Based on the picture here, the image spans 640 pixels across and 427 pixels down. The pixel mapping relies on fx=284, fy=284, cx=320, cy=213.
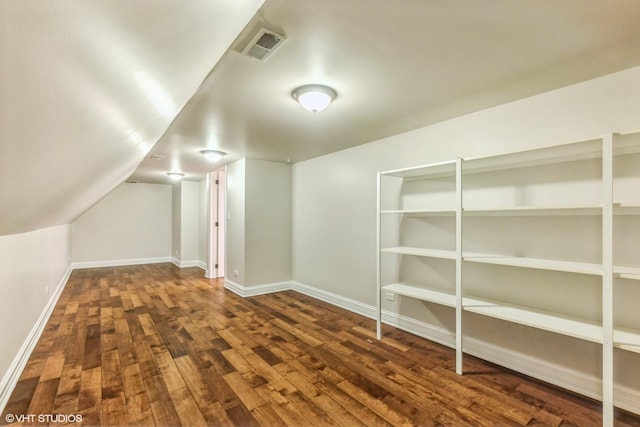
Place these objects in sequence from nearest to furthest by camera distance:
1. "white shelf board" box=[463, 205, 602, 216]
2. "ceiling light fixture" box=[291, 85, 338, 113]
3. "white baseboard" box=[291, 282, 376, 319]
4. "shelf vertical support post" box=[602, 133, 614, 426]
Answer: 1. "shelf vertical support post" box=[602, 133, 614, 426]
2. "white shelf board" box=[463, 205, 602, 216]
3. "ceiling light fixture" box=[291, 85, 338, 113]
4. "white baseboard" box=[291, 282, 376, 319]

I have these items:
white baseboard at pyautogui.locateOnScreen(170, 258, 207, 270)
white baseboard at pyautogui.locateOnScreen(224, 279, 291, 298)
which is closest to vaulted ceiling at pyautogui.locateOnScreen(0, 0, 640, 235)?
white baseboard at pyautogui.locateOnScreen(224, 279, 291, 298)

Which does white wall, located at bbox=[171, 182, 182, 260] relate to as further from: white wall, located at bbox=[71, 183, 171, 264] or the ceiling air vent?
the ceiling air vent

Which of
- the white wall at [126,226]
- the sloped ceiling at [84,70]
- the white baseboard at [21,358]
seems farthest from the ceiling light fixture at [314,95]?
the white wall at [126,226]

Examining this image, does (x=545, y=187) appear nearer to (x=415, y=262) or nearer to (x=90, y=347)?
(x=415, y=262)

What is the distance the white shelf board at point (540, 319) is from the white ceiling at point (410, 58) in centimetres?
168

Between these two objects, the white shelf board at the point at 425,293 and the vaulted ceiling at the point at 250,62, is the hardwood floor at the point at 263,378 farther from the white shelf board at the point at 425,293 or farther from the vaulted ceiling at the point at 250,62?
the vaulted ceiling at the point at 250,62

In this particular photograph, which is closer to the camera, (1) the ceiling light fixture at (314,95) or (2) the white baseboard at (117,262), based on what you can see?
(1) the ceiling light fixture at (314,95)

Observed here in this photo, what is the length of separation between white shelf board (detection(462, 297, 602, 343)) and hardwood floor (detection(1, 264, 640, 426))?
54 centimetres

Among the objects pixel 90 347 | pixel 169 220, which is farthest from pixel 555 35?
pixel 169 220

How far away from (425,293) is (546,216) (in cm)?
118

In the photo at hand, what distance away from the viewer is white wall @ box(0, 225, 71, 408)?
83.0 inches

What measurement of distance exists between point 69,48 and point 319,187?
12.2 ft

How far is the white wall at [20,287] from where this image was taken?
2.11 m

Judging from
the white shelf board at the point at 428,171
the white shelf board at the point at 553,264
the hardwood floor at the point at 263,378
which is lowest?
the hardwood floor at the point at 263,378
